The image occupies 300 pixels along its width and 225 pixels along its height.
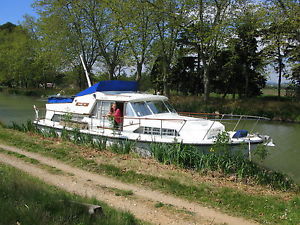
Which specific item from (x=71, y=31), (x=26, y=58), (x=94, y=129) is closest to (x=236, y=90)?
(x=71, y=31)

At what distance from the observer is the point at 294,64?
25812mm

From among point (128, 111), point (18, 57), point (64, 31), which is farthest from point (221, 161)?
point (18, 57)

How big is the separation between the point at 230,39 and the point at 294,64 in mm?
6040

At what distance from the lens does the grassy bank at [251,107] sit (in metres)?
27.5

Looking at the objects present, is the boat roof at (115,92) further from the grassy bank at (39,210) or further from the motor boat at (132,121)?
the grassy bank at (39,210)

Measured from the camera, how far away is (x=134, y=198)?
7453mm

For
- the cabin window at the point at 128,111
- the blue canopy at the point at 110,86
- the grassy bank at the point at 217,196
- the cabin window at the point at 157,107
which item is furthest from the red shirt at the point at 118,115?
the grassy bank at the point at 217,196

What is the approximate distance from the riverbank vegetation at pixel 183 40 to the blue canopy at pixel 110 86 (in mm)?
12163

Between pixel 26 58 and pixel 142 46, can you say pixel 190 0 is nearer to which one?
pixel 142 46

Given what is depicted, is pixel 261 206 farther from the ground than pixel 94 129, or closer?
closer

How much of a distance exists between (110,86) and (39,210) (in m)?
11.1

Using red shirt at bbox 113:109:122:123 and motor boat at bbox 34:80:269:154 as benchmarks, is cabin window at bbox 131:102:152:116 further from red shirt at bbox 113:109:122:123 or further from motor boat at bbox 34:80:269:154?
red shirt at bbox 113:109:122:123

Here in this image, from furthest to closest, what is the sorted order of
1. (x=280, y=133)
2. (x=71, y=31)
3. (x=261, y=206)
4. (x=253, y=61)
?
1. (x=71, y=31)
2. (x=253, y=61)
3. (x=280, y=133)
4. (x=261, y=206)

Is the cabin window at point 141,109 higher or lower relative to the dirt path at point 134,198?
higher
